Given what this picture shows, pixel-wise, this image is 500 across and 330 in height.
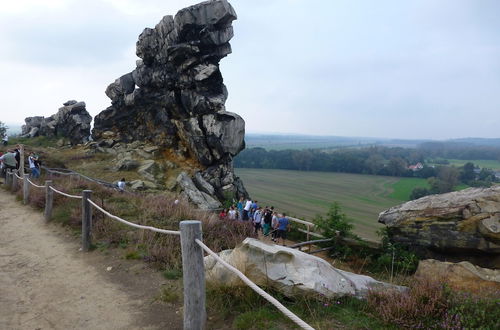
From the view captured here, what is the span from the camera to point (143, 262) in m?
6.93

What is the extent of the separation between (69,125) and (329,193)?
200ft

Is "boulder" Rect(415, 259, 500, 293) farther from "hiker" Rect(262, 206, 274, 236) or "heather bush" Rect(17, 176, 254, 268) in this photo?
"hiker" Rect(262, 206, 274, 236)

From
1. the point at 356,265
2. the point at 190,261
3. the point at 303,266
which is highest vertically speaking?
the point at 190,261

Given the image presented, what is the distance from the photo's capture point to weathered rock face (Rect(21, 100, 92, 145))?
4144 cm

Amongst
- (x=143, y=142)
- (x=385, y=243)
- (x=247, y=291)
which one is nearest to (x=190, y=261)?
(x=247, y=291)

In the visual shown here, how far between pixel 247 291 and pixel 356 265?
7338mm

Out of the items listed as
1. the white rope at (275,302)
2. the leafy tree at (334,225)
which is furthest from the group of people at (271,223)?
the white rope at (275,302)

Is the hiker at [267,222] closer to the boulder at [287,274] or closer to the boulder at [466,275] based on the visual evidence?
the boulder at [466,275]

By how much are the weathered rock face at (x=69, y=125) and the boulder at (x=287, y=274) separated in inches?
1628

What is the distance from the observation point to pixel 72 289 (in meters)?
5.91

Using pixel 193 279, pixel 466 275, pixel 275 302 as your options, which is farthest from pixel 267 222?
pixel 275 302

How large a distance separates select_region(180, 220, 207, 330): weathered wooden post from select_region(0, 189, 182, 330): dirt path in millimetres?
667

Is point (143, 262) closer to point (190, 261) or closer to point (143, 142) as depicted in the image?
point (190, 261)

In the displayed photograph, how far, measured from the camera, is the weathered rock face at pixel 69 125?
41438 mm
